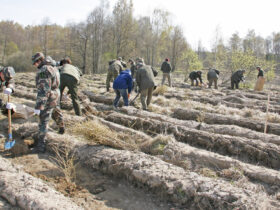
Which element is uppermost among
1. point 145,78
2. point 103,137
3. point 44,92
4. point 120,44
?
point 120,44

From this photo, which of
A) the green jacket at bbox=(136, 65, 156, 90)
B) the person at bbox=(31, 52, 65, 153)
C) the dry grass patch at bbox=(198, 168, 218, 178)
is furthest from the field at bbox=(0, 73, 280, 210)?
the green jacket at bbox=(136, 65, 156, 90)

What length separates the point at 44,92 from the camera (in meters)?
4.64

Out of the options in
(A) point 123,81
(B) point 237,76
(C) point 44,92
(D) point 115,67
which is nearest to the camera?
(C) point 44,92

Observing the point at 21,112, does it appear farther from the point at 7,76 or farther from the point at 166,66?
the point at 166,66

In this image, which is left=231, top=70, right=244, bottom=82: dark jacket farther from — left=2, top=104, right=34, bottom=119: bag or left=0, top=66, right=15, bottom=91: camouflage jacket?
left=0, top=66, right=15, bottom=91: camouflage jacket

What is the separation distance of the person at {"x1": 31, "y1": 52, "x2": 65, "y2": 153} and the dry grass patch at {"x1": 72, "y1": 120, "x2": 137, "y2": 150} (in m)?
0.77

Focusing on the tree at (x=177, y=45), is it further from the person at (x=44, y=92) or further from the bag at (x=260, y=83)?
the person at (x=44, y=92)

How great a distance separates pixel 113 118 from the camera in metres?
6.97

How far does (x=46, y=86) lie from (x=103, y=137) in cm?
151

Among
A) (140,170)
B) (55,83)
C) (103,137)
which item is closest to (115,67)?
(55,83)

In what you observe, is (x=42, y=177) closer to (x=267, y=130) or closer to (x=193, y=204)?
(x=193, y=204)

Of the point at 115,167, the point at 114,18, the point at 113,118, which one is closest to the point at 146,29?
the point at 114,18

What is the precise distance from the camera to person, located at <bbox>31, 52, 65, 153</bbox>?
15.2ft

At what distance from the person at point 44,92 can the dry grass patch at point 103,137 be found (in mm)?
774
